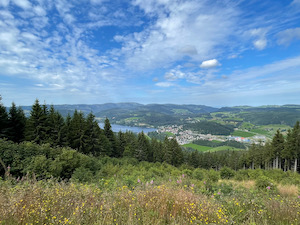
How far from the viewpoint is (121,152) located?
35906mm

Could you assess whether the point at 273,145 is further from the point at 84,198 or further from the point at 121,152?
the point at 84,198

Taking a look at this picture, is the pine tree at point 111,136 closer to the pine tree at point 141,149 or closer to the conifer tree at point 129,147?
the conifer tree at point 129,147

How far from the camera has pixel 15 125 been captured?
2081cm

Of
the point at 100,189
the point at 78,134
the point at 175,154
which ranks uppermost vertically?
the point at 100,189

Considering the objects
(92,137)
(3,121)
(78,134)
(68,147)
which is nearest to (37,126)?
(3,121)

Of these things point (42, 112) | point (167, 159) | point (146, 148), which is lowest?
point (167, 159)

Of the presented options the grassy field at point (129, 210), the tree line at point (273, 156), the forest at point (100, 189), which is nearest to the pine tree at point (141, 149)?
the forest at point (100, 189)

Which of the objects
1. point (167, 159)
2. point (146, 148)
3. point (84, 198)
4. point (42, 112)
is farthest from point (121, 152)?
point (84, 198)

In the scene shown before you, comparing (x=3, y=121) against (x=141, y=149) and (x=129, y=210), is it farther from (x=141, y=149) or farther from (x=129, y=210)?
(x=141, y=149)

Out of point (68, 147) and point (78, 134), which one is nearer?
point (68, 147)

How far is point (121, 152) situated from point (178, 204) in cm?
3451

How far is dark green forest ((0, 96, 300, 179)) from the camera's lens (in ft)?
29.3

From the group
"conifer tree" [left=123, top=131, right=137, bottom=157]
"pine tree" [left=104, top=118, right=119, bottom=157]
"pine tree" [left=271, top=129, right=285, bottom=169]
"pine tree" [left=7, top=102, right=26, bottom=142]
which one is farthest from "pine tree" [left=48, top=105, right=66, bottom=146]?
"pine tree" [left=271, top=129, right=285, bottom=169]

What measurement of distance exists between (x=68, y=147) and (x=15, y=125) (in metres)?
13.8
